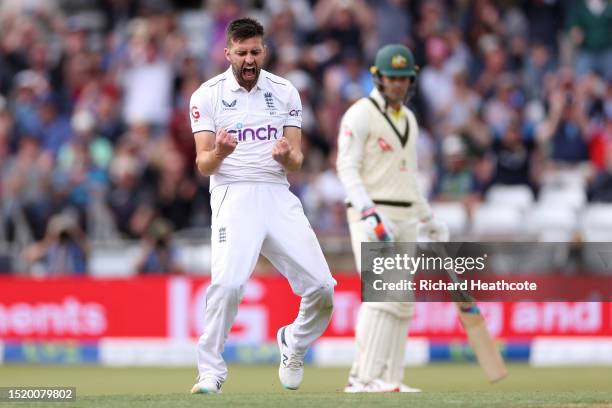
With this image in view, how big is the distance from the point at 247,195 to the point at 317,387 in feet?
10.7

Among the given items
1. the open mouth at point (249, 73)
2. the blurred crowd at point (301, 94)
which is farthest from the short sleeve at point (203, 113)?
the blurred crowd at point (301, 94)

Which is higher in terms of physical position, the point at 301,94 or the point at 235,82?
the point at 301,94

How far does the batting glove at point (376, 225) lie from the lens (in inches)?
424

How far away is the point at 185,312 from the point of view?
16219 mm

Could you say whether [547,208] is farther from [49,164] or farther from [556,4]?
[49,164]

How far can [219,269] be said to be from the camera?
9.36 meters

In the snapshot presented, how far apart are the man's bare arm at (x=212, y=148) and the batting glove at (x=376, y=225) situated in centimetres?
176

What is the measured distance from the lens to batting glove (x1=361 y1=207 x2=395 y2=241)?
10773mm

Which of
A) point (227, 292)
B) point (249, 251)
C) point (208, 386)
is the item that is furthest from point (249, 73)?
point (208, 386)

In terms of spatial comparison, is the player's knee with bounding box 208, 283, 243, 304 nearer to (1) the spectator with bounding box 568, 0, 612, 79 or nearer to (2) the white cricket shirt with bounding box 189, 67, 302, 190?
(2) the white cricket shirt with bounding box 189, 67, 302, 190

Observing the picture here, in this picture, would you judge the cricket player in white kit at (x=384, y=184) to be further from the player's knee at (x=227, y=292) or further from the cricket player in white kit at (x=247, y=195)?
the player's knee at (x=227, y=292)

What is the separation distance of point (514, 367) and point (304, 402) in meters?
6.52

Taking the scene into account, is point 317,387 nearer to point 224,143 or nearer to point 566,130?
point 224,143

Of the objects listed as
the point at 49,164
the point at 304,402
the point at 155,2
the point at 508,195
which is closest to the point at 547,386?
the point at 304,402
